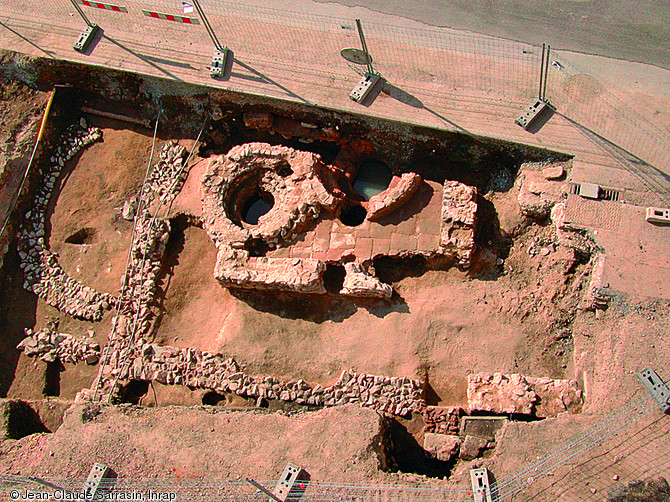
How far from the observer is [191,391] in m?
8.81

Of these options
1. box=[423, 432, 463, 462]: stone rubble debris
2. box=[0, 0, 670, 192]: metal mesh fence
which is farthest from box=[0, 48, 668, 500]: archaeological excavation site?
box=[0, 0, 670, 192]: metal mesh fence

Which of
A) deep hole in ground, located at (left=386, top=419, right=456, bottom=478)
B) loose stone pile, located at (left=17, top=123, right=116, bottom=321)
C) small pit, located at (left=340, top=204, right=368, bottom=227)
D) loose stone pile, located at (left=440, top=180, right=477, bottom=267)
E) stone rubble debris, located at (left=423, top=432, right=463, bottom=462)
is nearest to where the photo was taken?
stone rubble debris, located at (left=423, top=432, right=463, bottom=462)

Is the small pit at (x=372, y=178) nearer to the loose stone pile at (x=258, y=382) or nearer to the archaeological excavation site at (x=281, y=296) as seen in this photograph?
the archaeological excavation site at (x=281, y=296)

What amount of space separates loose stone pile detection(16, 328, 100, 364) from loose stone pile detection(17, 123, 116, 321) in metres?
0.42

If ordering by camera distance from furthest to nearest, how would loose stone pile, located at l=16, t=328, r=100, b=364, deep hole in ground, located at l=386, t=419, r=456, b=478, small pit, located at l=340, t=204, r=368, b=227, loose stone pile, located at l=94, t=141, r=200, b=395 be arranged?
small pit, located at l=340, t=204, r=368, b=227
loose stone pile, located at l=16, t=328, r=100, b=364
loose stone pile, located at l=94, t=141, r=200, b=395
deep hole in ground, located at l=386, t=419, r=456, b=478

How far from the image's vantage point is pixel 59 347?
9531mm

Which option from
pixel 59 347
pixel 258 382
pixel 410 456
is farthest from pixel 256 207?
pixel 410 456

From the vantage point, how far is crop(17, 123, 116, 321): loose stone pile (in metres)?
9.68

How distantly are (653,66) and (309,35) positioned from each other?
568 centimetres

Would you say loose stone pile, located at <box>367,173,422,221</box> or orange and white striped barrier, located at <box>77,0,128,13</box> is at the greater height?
orange and white striped barrier, located at <box>77,0,128,13</box>

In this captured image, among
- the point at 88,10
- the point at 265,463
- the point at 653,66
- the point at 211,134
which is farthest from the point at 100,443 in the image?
the point at 653,66

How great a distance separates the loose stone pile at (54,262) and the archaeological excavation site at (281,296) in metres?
0.04

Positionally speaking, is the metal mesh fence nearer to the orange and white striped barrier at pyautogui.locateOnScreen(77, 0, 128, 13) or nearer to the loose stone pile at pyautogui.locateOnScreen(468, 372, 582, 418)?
the orange and white striped barrier at pyautogui.locateOnScreen(77, 0, 128, 13)

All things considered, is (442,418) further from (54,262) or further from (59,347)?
(54,262)
